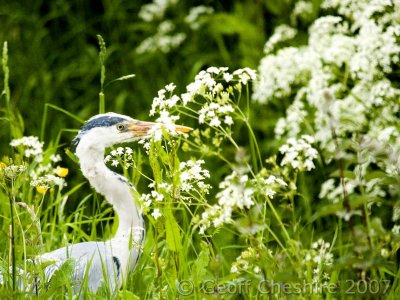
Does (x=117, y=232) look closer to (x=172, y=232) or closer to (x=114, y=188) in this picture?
(x=114, y=188)

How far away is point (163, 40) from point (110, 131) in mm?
2695

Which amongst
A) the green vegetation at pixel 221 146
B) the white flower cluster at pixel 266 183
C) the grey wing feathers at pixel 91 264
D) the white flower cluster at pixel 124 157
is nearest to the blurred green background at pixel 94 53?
the green vegetation at pixel 221 146

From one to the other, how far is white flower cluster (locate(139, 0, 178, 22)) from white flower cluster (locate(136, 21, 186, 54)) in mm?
72

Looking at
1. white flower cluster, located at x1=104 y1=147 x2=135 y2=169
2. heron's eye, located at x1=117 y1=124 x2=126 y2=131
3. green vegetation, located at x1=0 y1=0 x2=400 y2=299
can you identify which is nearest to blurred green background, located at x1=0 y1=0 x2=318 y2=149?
green vegetation, located at x1=0 y1=0 x2=400 y2=299

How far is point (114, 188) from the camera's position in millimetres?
3730

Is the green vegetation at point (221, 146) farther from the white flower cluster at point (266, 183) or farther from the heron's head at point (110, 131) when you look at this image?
the heron's head at point (110, 131)

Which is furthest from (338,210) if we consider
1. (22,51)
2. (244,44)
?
(22,51)

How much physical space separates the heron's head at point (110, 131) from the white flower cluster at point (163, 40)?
264 centimetres

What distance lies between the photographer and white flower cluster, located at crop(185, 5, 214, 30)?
636cm

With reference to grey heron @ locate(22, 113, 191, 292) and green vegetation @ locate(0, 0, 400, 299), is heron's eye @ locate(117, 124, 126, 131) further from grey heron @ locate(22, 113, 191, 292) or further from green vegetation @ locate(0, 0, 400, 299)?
green vegetation @ locate(0, 0, 400, 299)

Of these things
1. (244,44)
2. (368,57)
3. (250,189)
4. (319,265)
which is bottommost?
(319,265)

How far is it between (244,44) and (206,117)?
3127mm

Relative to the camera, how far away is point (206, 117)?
10.3 ft

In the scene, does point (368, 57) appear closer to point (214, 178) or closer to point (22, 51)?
point (214, 178)
